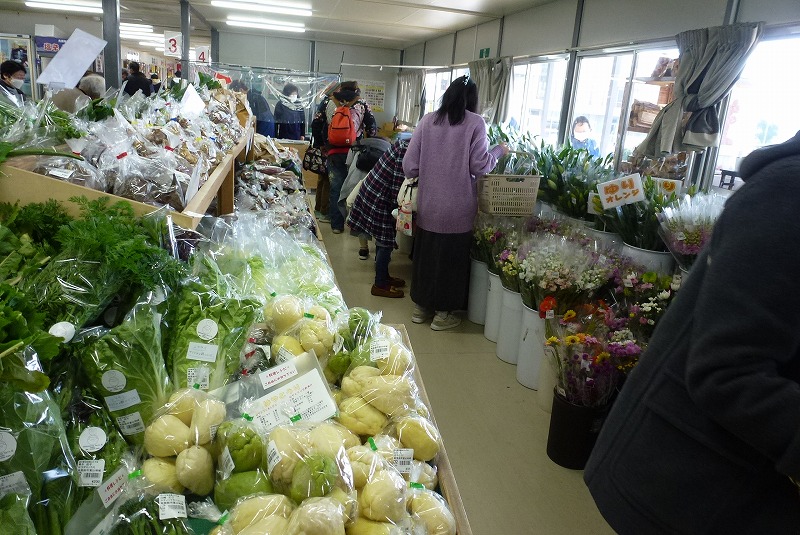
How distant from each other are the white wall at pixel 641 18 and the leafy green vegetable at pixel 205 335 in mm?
4005

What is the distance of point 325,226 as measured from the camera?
711cm

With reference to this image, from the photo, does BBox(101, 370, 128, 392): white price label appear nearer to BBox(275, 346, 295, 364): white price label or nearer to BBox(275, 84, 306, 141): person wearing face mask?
BBox(275, 346, 295, 364): white price label

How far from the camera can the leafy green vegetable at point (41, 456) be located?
1.01 m

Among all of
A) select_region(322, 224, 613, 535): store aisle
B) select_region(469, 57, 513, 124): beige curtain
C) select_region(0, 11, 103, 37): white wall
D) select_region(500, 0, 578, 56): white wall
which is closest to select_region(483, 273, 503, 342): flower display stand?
select_region(322, 224, 613, 535): store aisle

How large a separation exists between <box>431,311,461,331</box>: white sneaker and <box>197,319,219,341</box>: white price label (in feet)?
9.05

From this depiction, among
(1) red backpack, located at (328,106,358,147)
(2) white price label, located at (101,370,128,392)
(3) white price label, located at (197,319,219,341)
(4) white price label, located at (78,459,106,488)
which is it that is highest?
(1) red backpack, located at (328,106,358,147)

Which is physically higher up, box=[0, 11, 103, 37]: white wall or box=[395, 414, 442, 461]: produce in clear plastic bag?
box=[0, 11, 103, 37]: white wall

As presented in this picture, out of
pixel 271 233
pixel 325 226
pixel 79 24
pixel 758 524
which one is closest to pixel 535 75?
pixel 325 226

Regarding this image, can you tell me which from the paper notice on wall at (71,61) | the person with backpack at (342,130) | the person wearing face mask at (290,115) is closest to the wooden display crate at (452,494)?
the paper notice on wall at (71,61)

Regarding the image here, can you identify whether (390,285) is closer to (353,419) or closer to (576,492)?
(576,492)

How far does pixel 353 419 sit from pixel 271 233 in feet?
4.80

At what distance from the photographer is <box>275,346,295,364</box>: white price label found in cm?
147

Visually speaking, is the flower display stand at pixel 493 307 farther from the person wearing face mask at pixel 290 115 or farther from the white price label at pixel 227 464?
the person wearing face mask at pixel 290 115

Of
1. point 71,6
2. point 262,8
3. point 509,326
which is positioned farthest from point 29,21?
point 509,326
